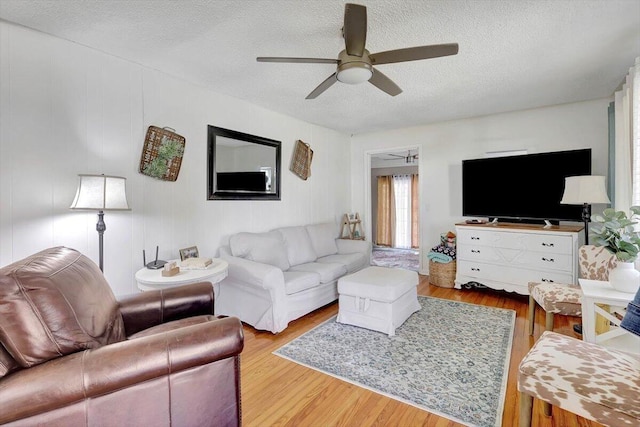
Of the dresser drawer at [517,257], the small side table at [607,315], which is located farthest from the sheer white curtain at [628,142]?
the small side table at [607,315]

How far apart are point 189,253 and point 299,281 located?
111 cm

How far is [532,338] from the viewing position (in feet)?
8.64

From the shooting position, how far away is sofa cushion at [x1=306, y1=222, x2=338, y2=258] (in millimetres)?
4109

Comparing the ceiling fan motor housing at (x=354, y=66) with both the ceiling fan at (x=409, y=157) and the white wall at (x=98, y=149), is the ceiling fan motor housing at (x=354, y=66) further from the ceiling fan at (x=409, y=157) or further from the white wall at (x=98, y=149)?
the ceiling fan at (x=409, y=157)

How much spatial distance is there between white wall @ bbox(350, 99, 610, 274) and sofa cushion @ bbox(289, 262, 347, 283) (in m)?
1.95

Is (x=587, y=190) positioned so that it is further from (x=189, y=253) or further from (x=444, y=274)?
(x=189, y=253)

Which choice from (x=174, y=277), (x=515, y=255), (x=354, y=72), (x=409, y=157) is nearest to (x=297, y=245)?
(x=174, y=277)

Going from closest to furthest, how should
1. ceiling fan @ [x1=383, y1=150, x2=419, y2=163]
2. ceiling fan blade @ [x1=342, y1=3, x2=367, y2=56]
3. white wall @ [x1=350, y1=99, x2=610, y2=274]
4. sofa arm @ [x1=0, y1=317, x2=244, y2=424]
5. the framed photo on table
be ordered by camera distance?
sofa arm @ [x1=0, y1=317, x2=244, y2=424], ceiling fan blade @ [x1=342, y1=3, x2=367, y2=56], the framed photo on table, white wall @ [x1=350, y1=99, x2=610, y2=274], ceiling fan @ [x1=383, y1=150, x2=419, y2=163]

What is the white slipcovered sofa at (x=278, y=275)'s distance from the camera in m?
2.74

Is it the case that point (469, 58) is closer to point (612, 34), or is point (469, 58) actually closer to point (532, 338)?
point (612, 34)

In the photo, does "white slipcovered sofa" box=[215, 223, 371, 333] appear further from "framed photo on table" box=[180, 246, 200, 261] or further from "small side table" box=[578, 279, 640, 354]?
"small side table" box=[578, 279, 640, 354]

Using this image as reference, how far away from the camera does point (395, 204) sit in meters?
7.41

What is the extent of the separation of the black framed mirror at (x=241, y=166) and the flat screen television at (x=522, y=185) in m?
2.71

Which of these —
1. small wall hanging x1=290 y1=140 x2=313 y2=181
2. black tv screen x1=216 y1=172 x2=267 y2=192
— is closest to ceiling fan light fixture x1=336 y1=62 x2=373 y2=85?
black tv screen x1=216 y1=172 x2=267 y2=192
